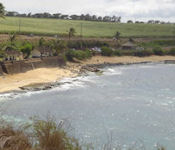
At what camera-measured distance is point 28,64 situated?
55.6 m

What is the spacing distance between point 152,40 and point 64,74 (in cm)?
6608

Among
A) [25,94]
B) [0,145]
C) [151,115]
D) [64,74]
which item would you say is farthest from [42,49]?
[0,145]

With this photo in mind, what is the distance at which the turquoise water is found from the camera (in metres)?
25.2

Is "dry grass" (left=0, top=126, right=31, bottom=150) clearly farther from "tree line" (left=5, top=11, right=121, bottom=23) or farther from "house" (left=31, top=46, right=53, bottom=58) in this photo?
"tree line" (left=5, top=11, right=121, bottom=23)

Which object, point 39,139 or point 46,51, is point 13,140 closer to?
point 39,139

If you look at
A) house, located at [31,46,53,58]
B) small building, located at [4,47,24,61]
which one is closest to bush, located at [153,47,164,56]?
house, located at [31,46,53,58]

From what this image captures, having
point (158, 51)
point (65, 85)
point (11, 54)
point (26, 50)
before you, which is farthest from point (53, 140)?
point (158, 51)

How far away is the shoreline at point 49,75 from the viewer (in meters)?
43.6

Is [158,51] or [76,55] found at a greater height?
[76,55]

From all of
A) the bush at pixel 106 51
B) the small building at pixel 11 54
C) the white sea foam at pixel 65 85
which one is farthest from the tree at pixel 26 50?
the bush at pixel 106 51

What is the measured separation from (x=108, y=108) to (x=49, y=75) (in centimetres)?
2085

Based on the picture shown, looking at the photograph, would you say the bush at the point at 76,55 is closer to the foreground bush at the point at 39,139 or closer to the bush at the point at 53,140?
the foreground bush at the point at 39,139

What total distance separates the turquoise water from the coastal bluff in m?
7.03

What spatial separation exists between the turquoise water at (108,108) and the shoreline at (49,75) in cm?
196
